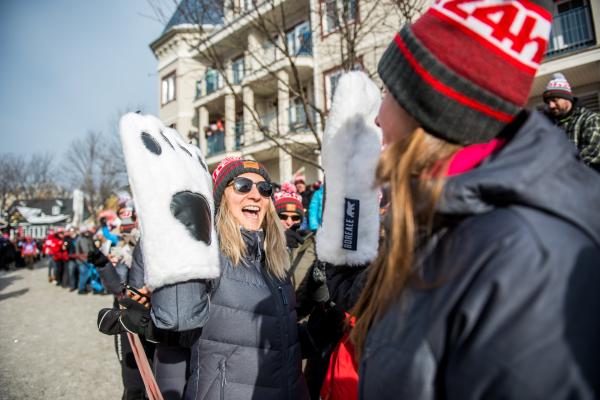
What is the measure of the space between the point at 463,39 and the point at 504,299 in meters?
0.64

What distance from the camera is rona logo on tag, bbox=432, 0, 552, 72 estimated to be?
2.75 ft

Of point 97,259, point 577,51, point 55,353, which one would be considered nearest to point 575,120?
point 97,259

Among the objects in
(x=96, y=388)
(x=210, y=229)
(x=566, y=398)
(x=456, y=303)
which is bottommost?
(x=96, y=388)

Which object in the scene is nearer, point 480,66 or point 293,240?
point 480,66

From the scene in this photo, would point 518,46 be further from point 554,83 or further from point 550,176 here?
point 554,83

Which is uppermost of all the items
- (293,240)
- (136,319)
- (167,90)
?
(167,90)

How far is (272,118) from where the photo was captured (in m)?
16.4

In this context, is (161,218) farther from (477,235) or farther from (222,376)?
(477,235)

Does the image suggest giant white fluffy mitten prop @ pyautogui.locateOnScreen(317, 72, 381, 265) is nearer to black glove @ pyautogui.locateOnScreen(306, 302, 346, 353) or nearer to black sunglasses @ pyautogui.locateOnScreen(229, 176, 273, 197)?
black glove @ pyautogui.locateOnScreen(306, 302, 346, 353)

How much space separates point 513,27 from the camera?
33.2 inches

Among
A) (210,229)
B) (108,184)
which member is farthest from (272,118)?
(108,184)

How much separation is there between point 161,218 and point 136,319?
0.75 meters

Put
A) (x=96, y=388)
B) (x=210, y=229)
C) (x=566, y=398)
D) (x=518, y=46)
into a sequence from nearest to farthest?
(x=566, y=398)
(x=518, y=46)
(x=210, y=229)
(x=96, y=388)

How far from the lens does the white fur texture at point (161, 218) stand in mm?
1241
